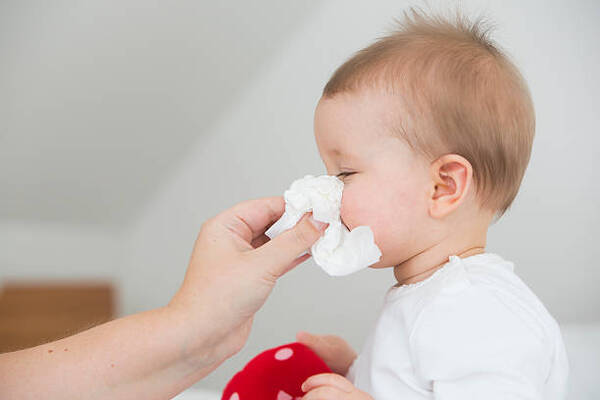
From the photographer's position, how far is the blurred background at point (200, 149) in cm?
131

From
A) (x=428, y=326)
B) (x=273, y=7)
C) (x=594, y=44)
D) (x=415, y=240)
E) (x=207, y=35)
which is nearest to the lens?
(x=428, y=326)

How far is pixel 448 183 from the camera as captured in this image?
897 millimetres

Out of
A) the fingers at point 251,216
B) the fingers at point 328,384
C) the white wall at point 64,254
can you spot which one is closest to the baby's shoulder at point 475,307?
the fingers at point 328,384

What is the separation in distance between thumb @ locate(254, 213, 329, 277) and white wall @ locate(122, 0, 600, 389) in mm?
714

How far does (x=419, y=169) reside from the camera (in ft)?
2.91

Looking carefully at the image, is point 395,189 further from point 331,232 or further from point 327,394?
point 327,394

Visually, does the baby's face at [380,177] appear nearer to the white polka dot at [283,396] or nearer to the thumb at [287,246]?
the thumb at [287,246]

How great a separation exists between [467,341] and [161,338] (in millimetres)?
440

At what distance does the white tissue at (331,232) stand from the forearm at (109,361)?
227 millimetres

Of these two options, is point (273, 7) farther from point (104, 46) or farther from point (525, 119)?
point (525, 119)

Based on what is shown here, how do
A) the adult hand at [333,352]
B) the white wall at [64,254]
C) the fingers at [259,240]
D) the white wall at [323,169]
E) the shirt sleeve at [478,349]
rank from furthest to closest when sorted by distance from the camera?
the white wall at [64,254], the white wall at [323,169], the adult hand at [333,352], the fingers at [259,240], the shirt sleeve at [478,349]

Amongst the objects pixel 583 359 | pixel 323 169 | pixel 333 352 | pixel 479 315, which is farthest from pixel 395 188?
pixel 323 169

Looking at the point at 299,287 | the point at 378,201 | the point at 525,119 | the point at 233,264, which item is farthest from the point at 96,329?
the point at 299,287

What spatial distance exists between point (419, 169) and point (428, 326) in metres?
0.24
